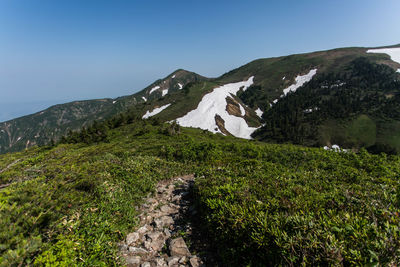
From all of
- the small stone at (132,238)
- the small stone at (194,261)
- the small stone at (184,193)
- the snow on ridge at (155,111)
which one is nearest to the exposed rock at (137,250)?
the small stone at (132,238)

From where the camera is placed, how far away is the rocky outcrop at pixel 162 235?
4.39 metres

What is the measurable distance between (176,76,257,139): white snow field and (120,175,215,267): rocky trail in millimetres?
40933

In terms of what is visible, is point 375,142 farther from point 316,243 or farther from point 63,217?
point 63,217

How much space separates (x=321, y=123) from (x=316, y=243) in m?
74.4

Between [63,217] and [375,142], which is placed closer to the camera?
[63,217]

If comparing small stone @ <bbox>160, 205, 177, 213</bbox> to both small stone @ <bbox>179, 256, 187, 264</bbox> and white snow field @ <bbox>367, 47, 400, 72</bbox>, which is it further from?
white snow field @ <bbox>367, 47, 400, 72</bbox>

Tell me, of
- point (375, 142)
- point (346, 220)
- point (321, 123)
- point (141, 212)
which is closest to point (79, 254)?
point (141, 212)

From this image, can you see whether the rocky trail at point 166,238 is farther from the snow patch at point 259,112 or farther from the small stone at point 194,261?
the snow patch at point 259,112

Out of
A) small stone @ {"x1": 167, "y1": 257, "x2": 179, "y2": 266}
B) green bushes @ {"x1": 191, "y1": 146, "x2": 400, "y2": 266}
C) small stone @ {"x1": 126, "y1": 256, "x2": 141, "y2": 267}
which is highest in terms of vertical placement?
green bushes @ {"x1": 191, "y1": 146, "x2": 400, "y2": 266}

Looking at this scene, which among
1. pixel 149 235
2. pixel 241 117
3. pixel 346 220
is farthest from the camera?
pixel 241 117

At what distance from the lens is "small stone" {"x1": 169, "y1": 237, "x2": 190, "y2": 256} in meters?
4.64

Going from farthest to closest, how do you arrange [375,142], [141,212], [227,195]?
[375,142], [141,212], [227,195]

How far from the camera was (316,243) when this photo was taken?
3.12m

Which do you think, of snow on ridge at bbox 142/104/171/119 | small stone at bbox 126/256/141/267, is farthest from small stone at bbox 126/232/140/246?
snow on ridge at bbox 142/104/171/119
